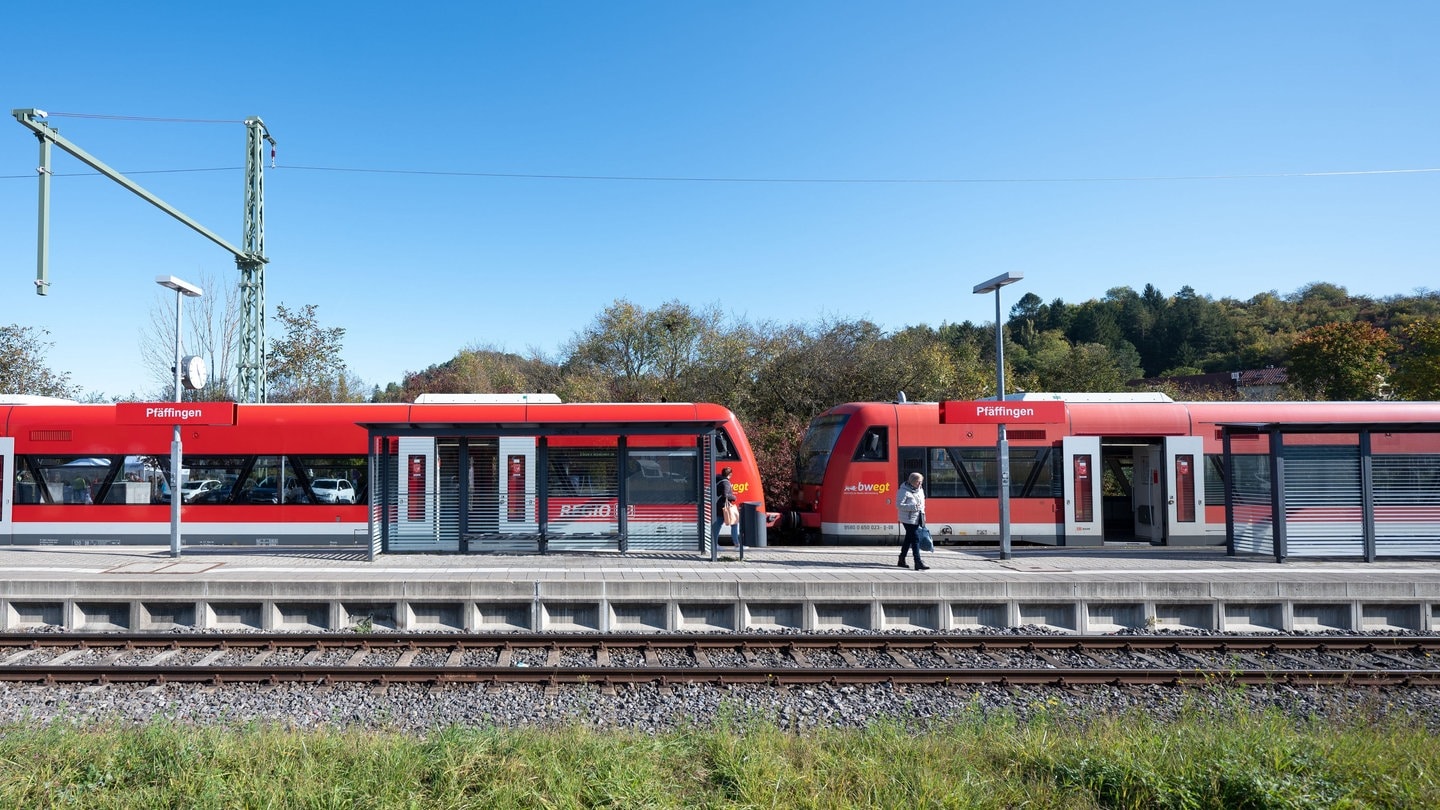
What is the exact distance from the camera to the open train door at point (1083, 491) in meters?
16.5

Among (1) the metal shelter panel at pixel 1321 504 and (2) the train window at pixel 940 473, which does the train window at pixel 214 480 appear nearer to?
(2) the train window at pixel 940 473

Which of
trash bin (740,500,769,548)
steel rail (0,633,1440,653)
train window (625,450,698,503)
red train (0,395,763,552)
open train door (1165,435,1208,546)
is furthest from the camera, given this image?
open train door (1165,435,1208,546)

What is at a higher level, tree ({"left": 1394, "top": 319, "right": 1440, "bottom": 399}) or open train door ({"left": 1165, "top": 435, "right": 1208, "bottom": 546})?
tree ({"left": 1394, "top": 319, "right": 1440, "bottom": 399})

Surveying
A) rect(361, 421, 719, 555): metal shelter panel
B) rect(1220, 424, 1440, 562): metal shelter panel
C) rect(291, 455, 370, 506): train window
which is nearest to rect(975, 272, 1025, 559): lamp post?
rect(1220, 424, 1440, 562): metal shelter panel

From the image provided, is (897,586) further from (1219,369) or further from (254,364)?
(1219,369)

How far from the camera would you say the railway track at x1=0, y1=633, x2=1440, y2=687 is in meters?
8.49

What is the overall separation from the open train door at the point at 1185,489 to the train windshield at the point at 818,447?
22.3 feet

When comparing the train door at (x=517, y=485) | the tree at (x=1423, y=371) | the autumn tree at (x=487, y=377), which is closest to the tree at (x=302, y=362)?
the autumn tree at (x=487, y=377)

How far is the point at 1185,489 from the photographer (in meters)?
16.5

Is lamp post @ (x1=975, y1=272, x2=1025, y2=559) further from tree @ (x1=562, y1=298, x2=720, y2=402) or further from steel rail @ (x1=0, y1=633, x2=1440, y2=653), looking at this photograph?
tree @ (x1=562, y1=298, x2=720, y2=402)

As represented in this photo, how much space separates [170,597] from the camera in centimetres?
1071

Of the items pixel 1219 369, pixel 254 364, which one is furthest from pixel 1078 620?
pixel 1219 369

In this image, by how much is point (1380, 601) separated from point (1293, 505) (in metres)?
3.60

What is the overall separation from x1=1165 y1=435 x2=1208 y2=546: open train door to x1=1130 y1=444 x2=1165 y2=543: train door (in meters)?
0.17
